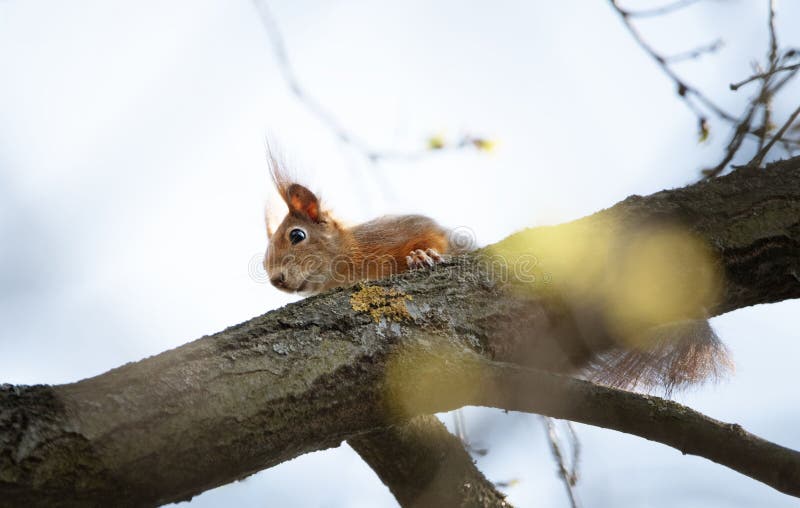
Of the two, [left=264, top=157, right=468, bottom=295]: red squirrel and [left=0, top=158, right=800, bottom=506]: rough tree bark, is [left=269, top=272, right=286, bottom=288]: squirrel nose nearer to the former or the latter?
[left=264, top=157, right=468, bottom=295]: red squirrel

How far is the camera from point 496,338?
2164mm

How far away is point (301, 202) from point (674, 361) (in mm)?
2589

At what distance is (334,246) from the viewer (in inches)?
182

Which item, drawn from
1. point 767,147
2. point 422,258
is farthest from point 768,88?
point 422,258

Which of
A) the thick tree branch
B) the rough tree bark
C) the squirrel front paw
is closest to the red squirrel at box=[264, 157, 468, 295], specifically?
the squirrel front paw

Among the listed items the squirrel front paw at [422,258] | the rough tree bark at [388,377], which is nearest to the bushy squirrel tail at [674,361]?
the rough tree bark at [388,377]

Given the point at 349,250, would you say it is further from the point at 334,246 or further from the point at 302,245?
the point at 302,245

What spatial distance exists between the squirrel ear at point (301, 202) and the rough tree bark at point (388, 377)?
8.13 feet

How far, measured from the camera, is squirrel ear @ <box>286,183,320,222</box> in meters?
4.79

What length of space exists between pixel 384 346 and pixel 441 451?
719 millimetres

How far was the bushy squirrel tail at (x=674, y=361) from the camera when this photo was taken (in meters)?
2.85

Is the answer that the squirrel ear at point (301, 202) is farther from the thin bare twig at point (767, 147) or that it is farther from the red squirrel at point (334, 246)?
the thin bare twig at point (767, 147)

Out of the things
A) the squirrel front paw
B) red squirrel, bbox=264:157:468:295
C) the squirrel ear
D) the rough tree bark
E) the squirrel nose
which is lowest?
the rough tree bark

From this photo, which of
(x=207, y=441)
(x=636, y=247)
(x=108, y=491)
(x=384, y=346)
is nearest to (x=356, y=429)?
(x=384, y=346)
